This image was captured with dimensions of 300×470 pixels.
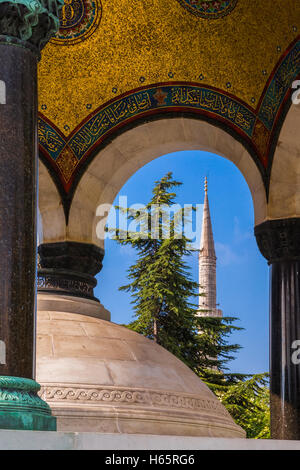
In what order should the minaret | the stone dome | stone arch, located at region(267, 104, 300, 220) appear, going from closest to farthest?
the stone dome → stone arch, located at region(267, 104, 300, 220) → the minaret

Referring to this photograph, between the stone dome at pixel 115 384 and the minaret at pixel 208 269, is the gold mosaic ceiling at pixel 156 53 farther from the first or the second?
the minaret at pixel 208 269

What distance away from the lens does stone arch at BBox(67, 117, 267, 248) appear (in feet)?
29.0

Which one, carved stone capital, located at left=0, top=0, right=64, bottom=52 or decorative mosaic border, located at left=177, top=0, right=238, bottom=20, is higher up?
decorative mosaic border, located at left=177, top=0, right=238, bottom=20

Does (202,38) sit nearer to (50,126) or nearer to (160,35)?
(160,35)

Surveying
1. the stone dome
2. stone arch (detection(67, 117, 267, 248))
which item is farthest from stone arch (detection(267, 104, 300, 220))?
the stone dome

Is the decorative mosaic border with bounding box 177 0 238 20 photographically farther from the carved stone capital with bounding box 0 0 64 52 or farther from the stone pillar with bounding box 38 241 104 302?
the carved stone capital with bounding box 0 0 64 52

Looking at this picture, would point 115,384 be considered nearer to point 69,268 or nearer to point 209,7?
point 69,268

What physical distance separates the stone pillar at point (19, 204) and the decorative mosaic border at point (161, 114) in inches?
164

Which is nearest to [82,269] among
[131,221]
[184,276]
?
[184,276]

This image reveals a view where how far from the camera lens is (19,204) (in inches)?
166

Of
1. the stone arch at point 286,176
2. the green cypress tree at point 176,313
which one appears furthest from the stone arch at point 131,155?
the green cypress tree at point 176,313

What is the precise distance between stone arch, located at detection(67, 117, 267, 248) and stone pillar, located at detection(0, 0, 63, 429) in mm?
4343

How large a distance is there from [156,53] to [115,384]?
3.88m

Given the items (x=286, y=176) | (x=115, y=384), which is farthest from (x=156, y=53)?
(x=115, y=384)
